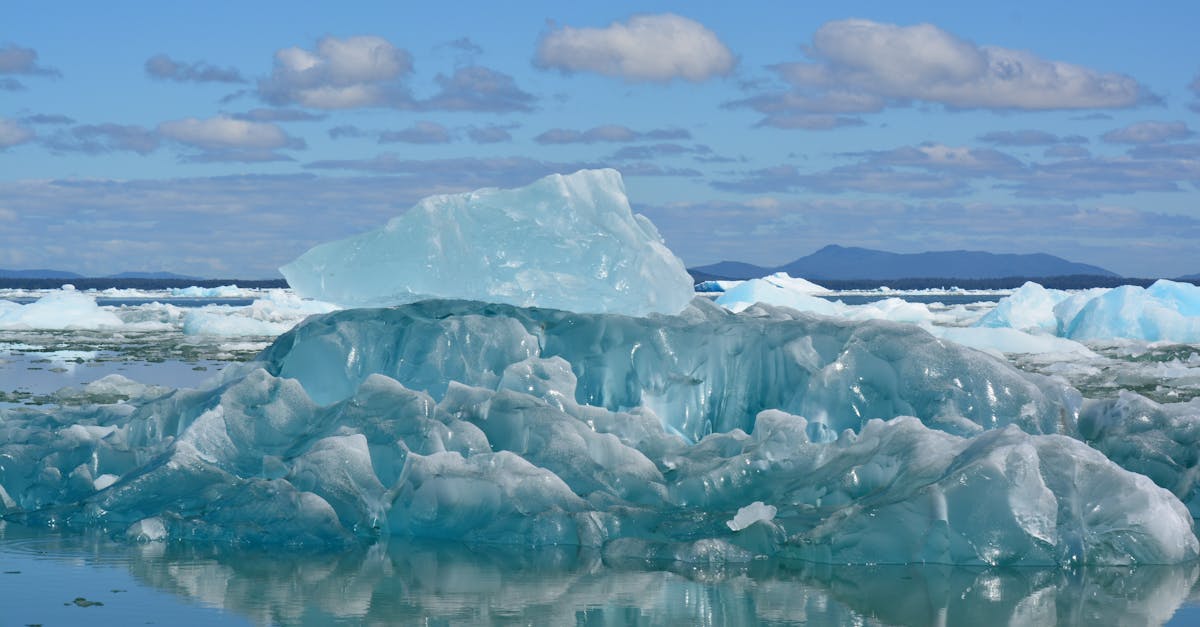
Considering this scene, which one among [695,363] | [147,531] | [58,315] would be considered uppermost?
[695,363]

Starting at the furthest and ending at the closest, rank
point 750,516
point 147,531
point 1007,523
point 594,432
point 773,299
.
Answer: point 773,299, point 594,432, point 147,531, point 750,516, point 1007,523

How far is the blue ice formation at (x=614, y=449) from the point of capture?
870cm

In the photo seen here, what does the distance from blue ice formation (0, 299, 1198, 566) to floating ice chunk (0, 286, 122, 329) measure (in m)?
27.6

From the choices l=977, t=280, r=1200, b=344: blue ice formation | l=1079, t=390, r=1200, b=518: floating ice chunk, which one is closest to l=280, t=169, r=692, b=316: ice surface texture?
l=1079, t=390, r=1200, b=518: floating ice chunk

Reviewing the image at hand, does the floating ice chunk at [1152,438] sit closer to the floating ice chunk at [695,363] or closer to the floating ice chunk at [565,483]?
the floating ice chunk at [695,363]

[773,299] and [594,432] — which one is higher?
[773,299]

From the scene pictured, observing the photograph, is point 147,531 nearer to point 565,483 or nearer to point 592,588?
point 565,483

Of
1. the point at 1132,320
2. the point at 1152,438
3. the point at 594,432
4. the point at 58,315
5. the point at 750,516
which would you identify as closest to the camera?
the point at 750,516


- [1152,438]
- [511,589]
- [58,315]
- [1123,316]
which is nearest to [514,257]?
[511,589]

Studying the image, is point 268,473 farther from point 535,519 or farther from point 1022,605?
point 1022,605

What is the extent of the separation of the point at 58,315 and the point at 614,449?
3333 centimetres

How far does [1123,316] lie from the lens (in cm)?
2941

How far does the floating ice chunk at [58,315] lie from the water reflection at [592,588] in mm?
32148

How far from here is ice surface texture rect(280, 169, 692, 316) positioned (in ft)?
39.4
